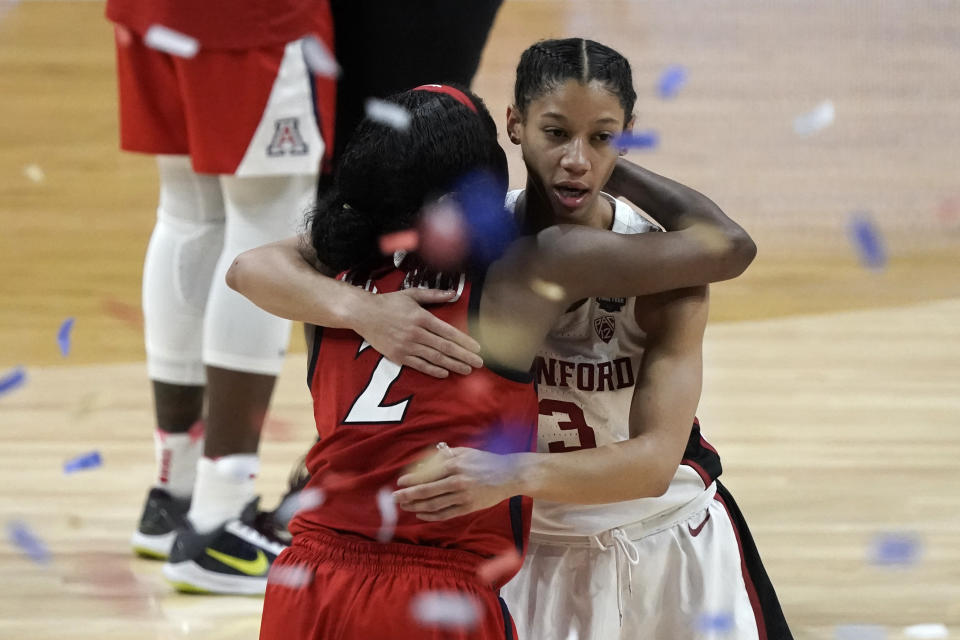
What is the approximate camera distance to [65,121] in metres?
4.07

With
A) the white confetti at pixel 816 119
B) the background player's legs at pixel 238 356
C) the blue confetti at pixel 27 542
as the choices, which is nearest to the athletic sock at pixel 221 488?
the background player's legs at pixel 238 356

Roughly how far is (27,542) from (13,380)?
0.78 m

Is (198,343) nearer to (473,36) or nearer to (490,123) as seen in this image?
(473,36)

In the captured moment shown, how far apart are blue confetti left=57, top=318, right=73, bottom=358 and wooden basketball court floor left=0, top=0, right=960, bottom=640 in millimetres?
22

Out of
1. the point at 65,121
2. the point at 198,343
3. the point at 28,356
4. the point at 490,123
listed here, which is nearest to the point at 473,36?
the point at 198,343

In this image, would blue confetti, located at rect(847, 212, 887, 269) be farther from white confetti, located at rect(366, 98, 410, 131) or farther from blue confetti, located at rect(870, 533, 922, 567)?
white confetti, located at rect(366, 98, 410, 131)

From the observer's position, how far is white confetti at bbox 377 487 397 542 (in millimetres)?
1095

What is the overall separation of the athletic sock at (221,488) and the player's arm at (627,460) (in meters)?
0.80

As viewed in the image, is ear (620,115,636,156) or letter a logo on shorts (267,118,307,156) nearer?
ear (620,115,636,156)

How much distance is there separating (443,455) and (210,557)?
88 centimetres

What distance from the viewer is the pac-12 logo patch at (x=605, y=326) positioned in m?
1.31

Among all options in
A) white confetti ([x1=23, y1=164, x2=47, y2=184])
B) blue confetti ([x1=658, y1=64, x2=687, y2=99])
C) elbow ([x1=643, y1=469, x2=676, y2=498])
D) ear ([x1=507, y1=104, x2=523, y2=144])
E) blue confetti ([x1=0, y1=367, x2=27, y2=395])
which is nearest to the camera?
elbow ([x1=643, y1=469, x2=676, y2=498])

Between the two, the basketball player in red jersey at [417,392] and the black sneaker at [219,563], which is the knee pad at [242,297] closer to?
the black sneaker at [219,563]

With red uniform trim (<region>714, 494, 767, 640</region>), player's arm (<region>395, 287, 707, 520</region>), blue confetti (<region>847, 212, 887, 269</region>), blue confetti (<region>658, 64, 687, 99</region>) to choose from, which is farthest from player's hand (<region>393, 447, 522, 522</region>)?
blue confetti (<region>658, 64, 687, 99</region>)
